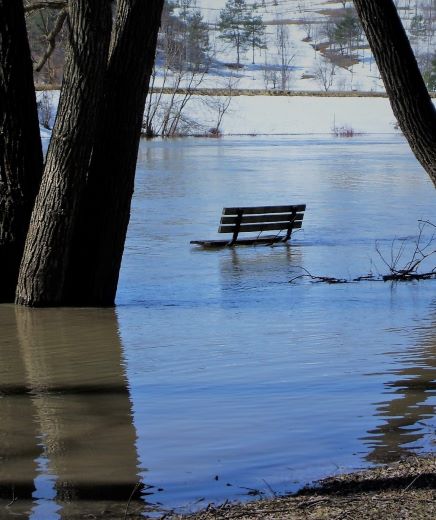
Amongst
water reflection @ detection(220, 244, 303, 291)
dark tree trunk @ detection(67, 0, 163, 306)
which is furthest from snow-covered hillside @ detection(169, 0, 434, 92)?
dark tree trunk @ detection(67, 0, 163, 306)

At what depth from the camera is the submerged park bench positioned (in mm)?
19156

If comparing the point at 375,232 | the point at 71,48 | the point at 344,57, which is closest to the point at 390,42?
the point at 71,48

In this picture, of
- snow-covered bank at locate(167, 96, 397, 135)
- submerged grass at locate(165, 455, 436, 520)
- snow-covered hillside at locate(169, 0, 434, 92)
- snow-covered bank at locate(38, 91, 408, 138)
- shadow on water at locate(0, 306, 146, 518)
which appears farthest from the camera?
snow-covered hillside at locate(169, 0, 434, 92)

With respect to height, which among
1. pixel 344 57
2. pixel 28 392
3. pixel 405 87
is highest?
pixel 344 57

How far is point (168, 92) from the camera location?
8838 centimetres

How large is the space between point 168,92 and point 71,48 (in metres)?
78.4

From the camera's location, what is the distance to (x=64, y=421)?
6.55 meters

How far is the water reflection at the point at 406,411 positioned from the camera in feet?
18.7

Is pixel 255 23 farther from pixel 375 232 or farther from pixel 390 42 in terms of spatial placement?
pixel 390 42

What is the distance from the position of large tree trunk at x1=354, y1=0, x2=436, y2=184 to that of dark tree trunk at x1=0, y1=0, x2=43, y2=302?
5.68 meters

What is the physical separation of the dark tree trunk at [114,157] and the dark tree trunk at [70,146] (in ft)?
1.17

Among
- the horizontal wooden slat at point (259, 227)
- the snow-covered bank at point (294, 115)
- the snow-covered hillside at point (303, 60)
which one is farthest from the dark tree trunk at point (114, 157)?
the snow-covered hillside at point (303, 60)

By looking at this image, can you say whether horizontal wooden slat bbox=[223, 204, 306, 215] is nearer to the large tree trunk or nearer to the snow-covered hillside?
the large tree trunk

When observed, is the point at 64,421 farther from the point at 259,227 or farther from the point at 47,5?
the point at 259,227
